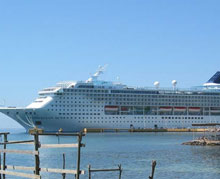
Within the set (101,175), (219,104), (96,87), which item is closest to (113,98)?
(96,87)

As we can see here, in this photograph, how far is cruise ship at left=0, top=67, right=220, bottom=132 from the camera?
90000mm

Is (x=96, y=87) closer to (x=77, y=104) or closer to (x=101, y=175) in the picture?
(x=77, y=104)

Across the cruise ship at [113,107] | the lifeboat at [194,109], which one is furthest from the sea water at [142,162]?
the lifeboat at [194,109]

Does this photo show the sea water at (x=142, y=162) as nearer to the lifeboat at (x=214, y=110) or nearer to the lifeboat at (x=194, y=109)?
the lifeboat at (x=194, y=109)

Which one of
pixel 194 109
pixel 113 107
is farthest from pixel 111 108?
pixel 194 109

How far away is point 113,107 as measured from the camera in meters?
96.9

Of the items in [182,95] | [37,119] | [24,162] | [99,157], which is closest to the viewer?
[24,162]

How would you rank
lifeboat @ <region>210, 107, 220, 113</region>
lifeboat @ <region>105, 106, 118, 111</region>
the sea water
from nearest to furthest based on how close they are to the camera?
the sea water < lifeboat @ <region>105, 106, 118, 111</region> < lifeboat @ <region>210, 107, 220, 113</region>

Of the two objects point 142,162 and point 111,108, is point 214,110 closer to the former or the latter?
point 111,108

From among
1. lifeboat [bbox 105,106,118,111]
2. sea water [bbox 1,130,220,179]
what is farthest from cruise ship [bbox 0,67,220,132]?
sea water [bbox 1,130,220,179]

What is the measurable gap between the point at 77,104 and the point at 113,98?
24.9 ft

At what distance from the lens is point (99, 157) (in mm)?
45719

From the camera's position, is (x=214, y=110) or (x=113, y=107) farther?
(x=214, y=110)

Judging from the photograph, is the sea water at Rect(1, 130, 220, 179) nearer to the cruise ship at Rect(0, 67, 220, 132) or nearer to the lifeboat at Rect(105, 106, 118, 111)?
the cruise ship at Rect(0, 67, 220, 132)
